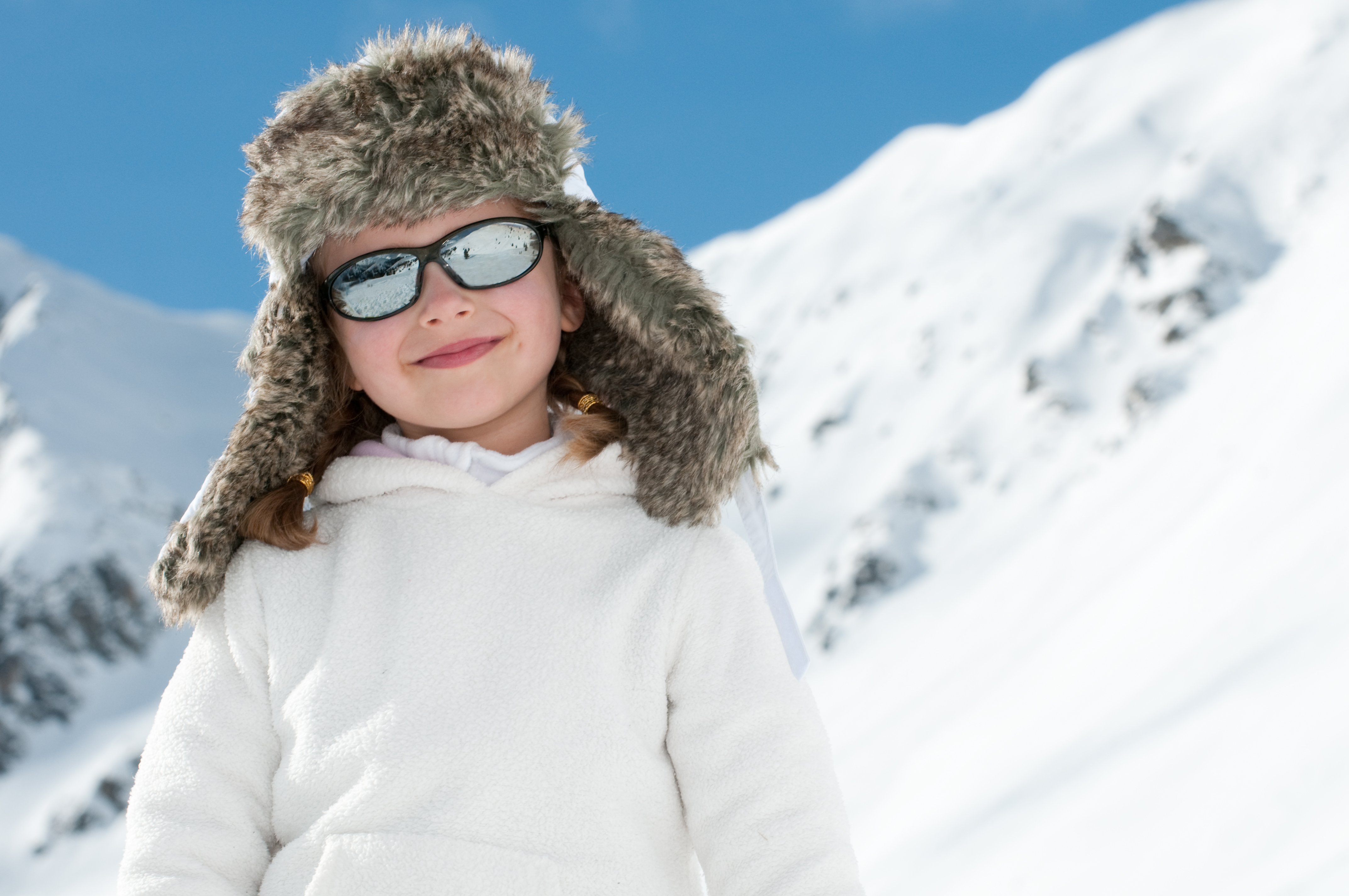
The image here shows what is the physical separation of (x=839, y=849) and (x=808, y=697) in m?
0.27

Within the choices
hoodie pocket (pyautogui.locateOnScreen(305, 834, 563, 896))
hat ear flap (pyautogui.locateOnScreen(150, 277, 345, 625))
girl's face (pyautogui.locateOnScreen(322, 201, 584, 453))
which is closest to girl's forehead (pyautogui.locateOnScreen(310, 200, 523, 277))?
girl's face (pyautogui.locateOnScreen(322, 201, 584, 453))

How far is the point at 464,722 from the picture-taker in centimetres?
199

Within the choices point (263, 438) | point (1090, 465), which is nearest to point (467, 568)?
point (263, 438)

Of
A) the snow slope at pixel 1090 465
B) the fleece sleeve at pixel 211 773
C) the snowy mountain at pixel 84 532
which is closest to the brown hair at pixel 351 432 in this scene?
the fleece sleeve at pixel 211 773

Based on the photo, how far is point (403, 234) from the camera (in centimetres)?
220

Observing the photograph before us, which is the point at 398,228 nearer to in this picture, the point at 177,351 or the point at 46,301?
the point at 177,351

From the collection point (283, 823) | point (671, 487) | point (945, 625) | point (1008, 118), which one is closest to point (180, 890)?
point (283, 823)

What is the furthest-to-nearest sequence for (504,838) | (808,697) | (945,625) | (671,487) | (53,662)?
(53,662)
(945,625)
(671,487)
(808,697)
(504,838)

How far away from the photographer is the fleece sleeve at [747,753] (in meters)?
1.92

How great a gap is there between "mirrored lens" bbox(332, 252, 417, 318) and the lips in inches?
4.2

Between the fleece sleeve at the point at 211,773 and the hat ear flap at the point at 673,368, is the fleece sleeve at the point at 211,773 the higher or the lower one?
the lower one

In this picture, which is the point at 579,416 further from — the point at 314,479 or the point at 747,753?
the point at 747,753

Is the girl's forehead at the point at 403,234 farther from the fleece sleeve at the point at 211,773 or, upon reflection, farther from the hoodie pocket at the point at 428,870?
the hoodie pocket at the point at 428,870

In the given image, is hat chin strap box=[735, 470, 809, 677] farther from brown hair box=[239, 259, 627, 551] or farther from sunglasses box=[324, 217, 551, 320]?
sunglasses box=[324, 217, 551, 320]
